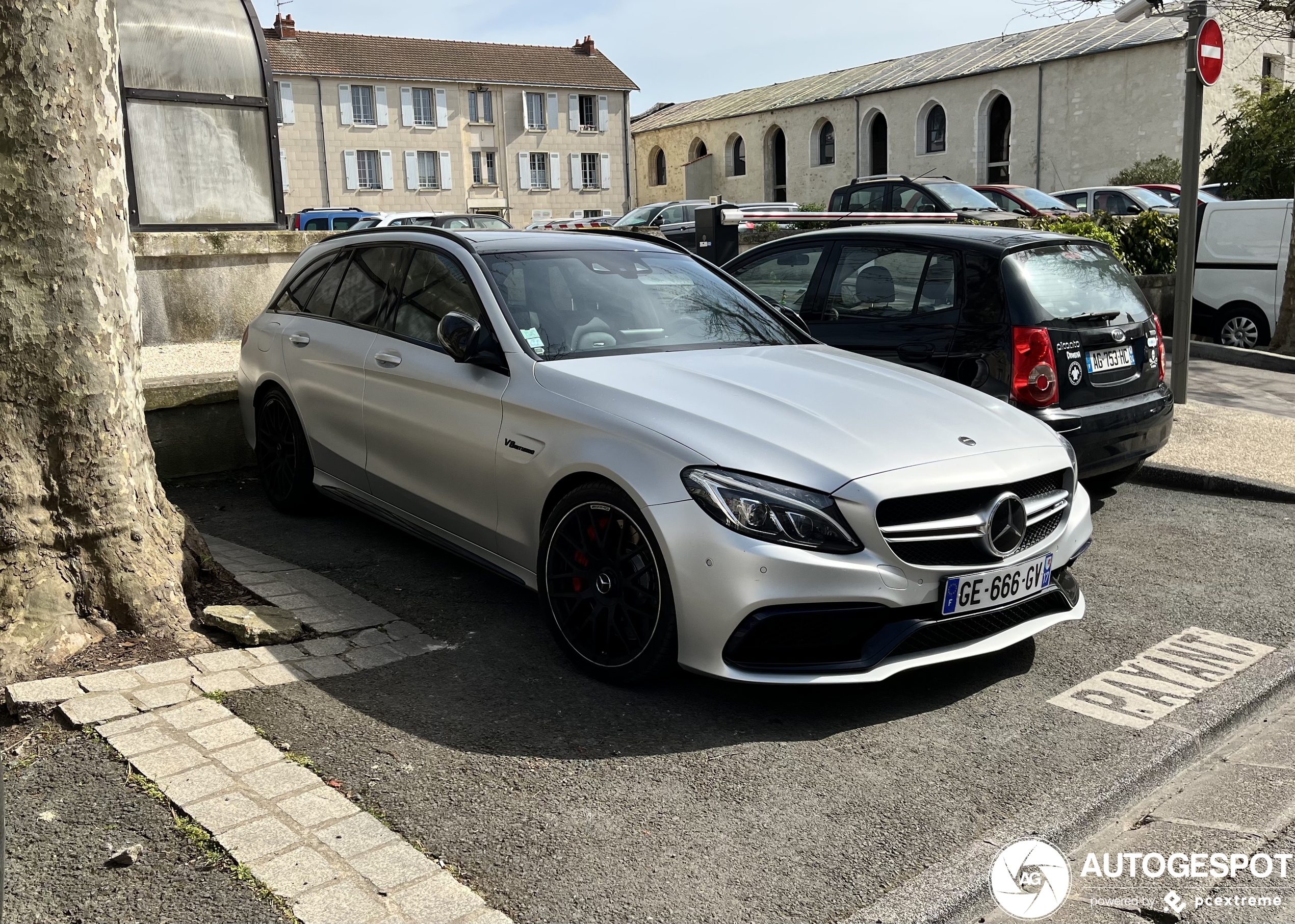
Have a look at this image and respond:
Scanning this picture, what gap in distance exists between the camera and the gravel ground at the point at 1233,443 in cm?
764

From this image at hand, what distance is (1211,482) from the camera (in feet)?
24.5

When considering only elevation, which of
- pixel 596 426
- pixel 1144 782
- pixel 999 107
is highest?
pixel 999 107

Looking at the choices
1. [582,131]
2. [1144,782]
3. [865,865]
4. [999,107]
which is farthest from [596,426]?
[582,131]

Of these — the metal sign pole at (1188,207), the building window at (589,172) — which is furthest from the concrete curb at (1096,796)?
the building window at (589,172)

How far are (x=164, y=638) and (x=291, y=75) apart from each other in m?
50.5

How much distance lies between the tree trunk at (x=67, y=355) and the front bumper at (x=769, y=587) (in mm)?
2016

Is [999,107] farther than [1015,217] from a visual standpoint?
Yes

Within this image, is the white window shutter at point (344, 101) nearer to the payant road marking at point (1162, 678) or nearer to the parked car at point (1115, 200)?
the parked car at point (1115, 200)

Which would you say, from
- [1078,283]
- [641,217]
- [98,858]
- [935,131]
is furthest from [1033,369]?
[935,131]

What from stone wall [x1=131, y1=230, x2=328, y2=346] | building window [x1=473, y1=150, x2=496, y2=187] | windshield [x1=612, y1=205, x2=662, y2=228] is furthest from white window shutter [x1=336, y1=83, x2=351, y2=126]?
stone wall [x1=131, y1=230, x2=328, y2=346]

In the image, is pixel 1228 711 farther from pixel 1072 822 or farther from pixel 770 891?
pixel 770 891

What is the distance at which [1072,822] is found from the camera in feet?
11.0

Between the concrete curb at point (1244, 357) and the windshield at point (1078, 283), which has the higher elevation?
the windshield at point (1078, 283)

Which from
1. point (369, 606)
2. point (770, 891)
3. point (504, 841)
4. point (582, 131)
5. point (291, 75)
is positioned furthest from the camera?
point (582, 131)
